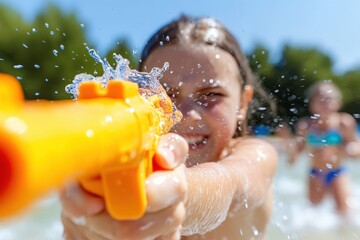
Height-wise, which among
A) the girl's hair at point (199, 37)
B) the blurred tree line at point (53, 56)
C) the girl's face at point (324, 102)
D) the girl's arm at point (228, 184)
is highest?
the blurred tree line at point (53, 56)

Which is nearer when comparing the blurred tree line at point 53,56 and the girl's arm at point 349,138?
the girl's arm at point 349,138

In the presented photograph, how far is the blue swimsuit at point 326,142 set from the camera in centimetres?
443

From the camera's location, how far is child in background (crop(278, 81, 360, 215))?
4.38m

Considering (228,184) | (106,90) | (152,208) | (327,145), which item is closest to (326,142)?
(327,145)

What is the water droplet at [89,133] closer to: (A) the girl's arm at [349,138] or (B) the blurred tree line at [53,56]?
(A) the girl's arm at [349,138]

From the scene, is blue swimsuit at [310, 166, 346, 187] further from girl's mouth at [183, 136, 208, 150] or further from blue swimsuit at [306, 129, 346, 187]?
girl's mouth at [183, 136, 208, 150]

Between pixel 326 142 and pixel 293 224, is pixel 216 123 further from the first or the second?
pixel 326 142

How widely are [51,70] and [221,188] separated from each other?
46.5ft

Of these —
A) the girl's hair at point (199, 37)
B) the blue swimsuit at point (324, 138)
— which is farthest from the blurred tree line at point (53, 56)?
the girl's hair at point (199, 37)

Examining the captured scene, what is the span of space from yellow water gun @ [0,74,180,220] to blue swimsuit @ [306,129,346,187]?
3.90 m

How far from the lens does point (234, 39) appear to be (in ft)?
6.65

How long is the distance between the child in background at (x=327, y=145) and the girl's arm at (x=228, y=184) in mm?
2663

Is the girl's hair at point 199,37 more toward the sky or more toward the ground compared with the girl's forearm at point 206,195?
more toward the sky

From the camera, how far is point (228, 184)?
1.28 m
